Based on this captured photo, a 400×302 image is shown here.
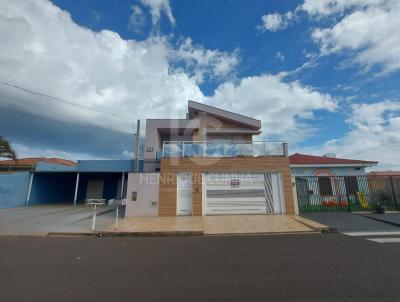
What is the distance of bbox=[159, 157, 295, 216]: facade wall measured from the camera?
11.5 meters

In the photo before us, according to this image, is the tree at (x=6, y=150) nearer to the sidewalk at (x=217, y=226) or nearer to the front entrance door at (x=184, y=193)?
the sidewalk at (x=217, y=226)

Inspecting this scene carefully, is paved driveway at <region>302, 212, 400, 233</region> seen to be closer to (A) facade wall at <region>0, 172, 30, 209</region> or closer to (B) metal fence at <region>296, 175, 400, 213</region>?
(B) metal fence at <region>296, 175, 400, 213</region>

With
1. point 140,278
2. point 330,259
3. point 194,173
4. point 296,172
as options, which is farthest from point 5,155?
point 296,172

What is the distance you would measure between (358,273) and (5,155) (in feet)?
66.8

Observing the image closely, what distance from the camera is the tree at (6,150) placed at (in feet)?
48.2

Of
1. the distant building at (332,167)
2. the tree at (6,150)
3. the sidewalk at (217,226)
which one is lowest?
the sidewalk at (217,226)

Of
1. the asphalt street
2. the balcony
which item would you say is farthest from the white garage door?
the asphalt street

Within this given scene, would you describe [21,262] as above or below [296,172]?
below

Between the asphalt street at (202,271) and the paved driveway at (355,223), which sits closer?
the asphalt street at (202,271)

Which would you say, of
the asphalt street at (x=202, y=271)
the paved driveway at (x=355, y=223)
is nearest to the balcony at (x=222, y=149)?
the paved driveway at (x=355, y=223)

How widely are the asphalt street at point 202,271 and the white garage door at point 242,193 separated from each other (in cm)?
497

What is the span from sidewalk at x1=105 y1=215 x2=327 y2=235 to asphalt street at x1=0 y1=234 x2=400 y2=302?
4.28 feet

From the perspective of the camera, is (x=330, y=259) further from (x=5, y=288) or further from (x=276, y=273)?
(x=5, y=288)

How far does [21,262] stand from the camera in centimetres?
477
